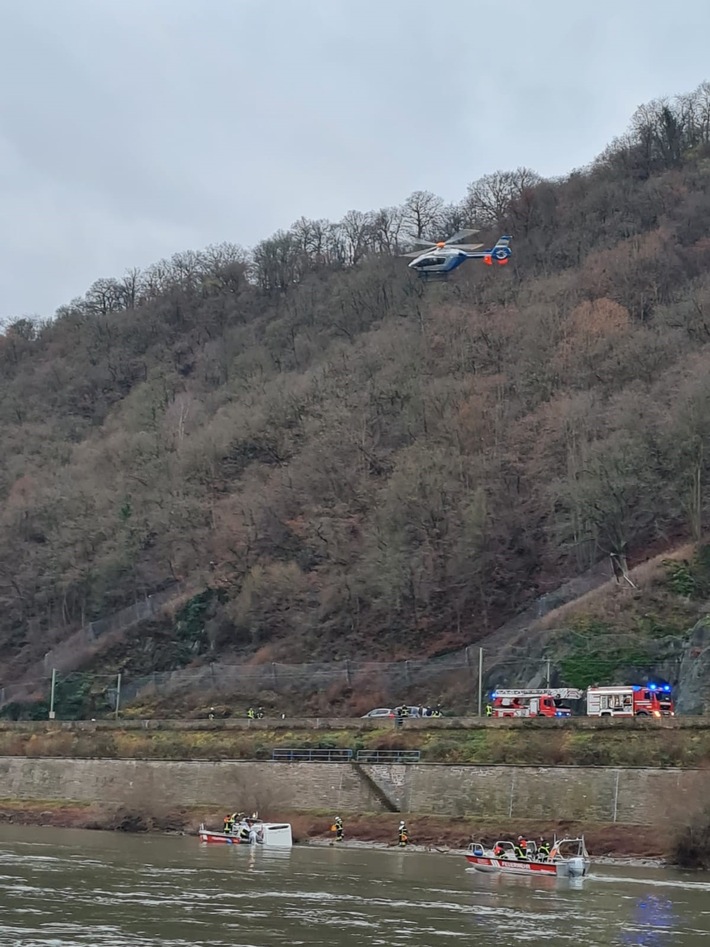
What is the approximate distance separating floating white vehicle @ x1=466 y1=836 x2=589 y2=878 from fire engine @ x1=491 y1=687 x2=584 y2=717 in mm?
13742

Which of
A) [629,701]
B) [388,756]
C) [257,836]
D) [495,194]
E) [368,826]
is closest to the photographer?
[257,836]

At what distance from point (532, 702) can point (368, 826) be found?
10.3 m

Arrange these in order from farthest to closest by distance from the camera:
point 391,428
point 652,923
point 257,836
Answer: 1. point 391,428
2. point 257,836
3. point 652,923

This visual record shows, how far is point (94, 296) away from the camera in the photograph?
195 m

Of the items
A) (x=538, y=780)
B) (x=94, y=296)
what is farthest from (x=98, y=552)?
(x=94, y=296)

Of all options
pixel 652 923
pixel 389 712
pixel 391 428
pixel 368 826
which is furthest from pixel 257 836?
pixel 391 428

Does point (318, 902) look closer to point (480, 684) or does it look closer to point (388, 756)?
point (388, 756)

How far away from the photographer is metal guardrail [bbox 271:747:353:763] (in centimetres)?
6047

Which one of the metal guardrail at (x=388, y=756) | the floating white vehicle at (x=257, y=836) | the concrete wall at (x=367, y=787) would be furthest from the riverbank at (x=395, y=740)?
the floating white vehicle at (x=257, y=836)

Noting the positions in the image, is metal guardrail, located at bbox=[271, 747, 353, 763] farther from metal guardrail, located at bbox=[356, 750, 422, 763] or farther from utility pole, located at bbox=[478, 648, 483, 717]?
utility pole, located at bbox=[478, 648, 483, 717]

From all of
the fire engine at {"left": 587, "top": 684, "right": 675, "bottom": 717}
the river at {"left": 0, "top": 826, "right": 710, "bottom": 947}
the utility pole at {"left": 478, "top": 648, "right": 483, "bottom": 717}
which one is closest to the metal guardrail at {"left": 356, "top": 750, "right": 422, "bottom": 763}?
the utility pole at {"left": 478, "top": 648, "right": 483, "bottom": 717}

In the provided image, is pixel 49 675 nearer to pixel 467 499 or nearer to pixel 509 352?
pixel 467 499

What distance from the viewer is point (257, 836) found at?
53.7 meters

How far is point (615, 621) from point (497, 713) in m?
10.2
